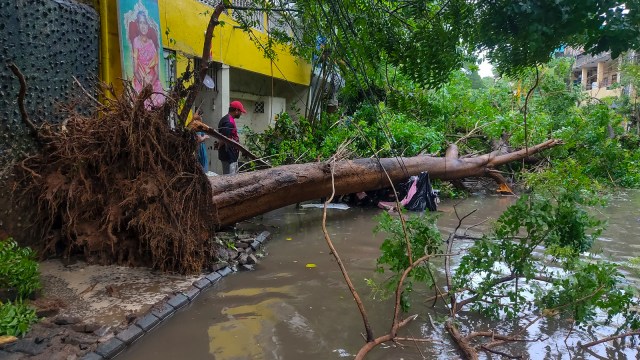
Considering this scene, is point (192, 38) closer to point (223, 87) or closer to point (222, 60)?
point (222, 60)

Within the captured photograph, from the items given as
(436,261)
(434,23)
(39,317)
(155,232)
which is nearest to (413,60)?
(434,23)

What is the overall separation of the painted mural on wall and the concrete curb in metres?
2.50

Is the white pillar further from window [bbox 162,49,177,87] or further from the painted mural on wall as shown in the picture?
the painted mural on wall

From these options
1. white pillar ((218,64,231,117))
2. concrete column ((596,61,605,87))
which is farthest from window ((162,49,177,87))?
concrete column ((596,61,605,87))

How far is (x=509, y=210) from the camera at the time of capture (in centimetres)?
367

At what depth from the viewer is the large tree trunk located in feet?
18.0

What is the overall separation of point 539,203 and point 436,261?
6.08ft

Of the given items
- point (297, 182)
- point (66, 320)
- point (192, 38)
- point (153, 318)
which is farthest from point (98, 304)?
point (192, 38)

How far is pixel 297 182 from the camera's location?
629 cm

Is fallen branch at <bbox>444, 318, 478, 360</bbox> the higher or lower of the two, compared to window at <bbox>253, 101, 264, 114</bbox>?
lower

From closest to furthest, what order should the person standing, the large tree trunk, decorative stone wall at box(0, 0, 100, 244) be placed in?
decorative stone wall at box(0, 0, 100, 244), the large tree trunk, the person standing

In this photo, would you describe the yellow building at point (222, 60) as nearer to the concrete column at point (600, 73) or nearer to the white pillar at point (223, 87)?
the white pillar at point (223, 87)

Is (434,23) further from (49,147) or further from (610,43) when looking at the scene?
(49,147)

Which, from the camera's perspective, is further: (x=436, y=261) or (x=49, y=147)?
(x=436, y=261)
